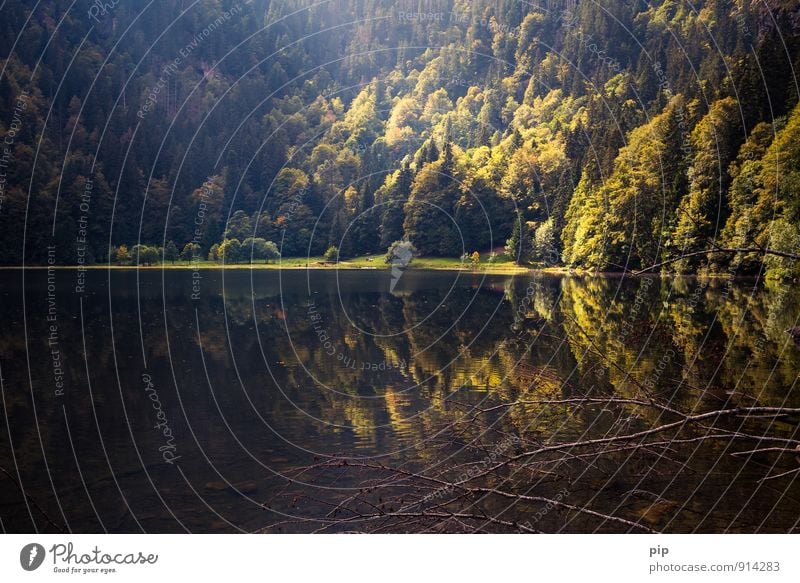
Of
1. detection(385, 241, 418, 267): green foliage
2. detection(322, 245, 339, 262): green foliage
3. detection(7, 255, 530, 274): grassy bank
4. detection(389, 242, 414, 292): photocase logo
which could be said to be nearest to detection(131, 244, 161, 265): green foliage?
detection(7, 255, 530, 274): grassy bank

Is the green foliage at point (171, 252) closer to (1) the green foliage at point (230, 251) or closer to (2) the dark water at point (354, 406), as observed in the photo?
(1) the green foliage at point (230, 251)

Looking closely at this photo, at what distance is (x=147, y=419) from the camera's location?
1758 centimetres

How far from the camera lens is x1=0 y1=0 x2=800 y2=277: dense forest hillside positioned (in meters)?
Answer: 62.8

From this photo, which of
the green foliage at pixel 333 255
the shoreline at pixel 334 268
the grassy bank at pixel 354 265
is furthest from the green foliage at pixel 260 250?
the green foliage at pixel 333 255

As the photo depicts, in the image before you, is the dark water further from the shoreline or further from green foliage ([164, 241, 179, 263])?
green foliage ([164, 241, 179, 263])

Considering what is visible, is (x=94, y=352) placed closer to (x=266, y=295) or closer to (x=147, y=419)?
(x=147, y=419)

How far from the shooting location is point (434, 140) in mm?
143125

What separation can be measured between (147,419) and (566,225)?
256 ft

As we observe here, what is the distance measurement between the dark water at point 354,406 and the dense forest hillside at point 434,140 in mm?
15571

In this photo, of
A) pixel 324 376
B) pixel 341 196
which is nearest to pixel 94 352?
pixel 324 376

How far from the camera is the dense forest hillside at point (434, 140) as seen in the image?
6284cm

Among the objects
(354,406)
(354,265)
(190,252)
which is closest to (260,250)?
(190,252)
